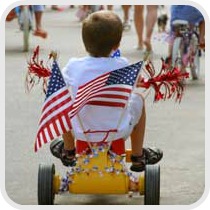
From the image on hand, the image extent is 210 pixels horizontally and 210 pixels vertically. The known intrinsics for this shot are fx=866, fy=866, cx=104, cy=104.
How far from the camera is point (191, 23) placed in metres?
9.59

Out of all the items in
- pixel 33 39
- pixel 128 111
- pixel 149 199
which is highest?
pixel 128 111

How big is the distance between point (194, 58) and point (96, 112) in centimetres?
485

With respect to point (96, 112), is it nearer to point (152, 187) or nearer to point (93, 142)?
point (93, 142)

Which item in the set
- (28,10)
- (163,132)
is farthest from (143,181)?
(28,10)

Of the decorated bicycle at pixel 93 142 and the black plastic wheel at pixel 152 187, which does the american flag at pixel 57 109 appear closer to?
the decorated bicycle at pixel 93 142

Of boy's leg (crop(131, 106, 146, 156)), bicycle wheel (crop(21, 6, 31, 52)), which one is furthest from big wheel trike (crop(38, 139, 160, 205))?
bicycle wheel (crop(21, 6, 31, 52))

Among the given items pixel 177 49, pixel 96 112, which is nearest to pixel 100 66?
pixel 96 112

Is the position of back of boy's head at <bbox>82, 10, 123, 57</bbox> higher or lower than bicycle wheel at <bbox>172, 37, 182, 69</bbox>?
higher

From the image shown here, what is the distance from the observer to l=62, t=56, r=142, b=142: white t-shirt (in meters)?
5.14

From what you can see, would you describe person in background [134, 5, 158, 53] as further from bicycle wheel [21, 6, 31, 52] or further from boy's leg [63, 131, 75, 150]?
boy's leg [63, 131, 75, 150]

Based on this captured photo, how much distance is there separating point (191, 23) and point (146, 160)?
4327 mm

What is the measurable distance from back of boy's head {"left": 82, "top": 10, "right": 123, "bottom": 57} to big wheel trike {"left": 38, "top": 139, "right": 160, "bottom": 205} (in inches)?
22.6

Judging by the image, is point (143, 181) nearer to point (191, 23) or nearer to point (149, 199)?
point (149, 199)

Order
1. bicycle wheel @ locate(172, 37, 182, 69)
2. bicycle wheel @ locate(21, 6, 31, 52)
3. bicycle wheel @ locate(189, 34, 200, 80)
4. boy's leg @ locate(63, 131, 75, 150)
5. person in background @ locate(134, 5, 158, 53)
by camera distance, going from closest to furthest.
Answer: boy's leg @ locate(63, 131, 75, 150) < bicycle wheel @ locate(172, 37, 182, 69) < bicycle wheel @ locate(189, 34, 200, 80) < person in background @ locate(134, 5, 158, 53) < bicycle wheel @ locate(21, 6, 31, 52)
